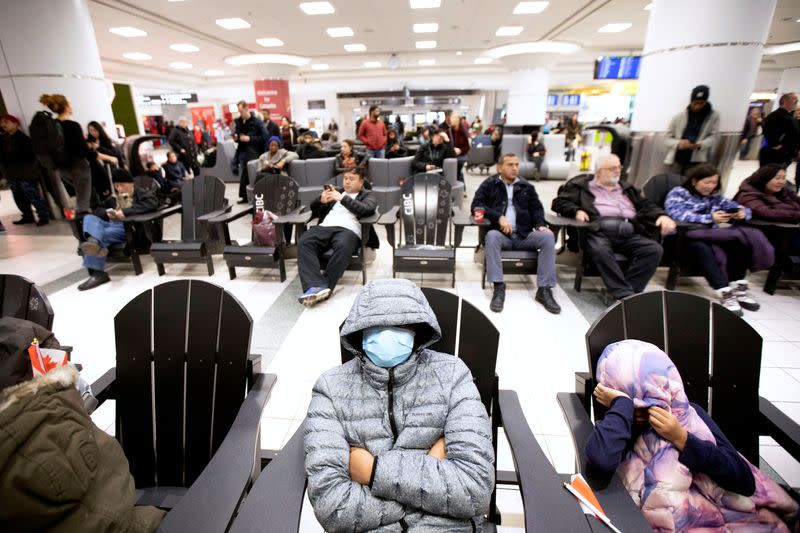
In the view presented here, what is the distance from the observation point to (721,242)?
3299 millimetres

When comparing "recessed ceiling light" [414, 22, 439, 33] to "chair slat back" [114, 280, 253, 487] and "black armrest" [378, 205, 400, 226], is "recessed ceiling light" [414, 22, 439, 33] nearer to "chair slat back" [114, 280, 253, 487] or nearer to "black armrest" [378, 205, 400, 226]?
"black armrest" [378, 205, 400, 226]

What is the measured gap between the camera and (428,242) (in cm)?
414

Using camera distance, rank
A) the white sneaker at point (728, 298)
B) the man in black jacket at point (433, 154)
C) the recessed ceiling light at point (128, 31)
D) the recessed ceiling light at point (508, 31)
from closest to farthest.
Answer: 1. the white sneaker at point (728, 298)
2. the man in black jacket at point (433, 154)
3. the recessed ceiling light at point (128, 31)
4. the recessed ceiling light at point (508, 31)

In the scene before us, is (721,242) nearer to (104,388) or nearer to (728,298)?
(728,298)

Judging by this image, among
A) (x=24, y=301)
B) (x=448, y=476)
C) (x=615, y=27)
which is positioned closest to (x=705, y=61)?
(x=448, y=476)

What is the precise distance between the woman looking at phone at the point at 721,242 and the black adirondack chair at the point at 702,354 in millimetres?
2232

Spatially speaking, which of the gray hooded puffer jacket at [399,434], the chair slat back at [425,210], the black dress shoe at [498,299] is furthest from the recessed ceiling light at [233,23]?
the gray hooded puffer jacket at [399,434]

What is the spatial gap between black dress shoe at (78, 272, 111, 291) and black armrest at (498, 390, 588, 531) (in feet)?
14.3

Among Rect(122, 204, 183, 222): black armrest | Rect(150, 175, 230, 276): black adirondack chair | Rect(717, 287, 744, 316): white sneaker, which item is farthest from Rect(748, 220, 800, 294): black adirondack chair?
Rect(122, 204, 183, 222): black armrest

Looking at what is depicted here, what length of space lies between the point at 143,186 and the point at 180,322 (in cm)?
375

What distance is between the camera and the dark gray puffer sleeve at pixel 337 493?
1051 mm

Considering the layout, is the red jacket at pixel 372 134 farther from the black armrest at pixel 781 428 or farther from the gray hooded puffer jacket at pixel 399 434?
the black armrest at pixel 781 428

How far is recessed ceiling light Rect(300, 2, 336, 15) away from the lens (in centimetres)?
737

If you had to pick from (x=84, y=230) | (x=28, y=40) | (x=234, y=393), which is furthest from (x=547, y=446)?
(x=28, y=40)
